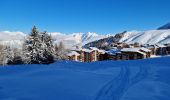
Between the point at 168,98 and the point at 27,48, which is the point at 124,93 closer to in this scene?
→ the point at 168,98

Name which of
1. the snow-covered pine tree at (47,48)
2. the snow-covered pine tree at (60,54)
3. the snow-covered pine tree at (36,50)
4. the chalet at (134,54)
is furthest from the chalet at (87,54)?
the snow-covered pine tree at (36,50)

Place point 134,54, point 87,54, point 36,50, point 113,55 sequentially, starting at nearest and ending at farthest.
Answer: point 36,50 → point 134,54 → point 113,55 → point 87,54

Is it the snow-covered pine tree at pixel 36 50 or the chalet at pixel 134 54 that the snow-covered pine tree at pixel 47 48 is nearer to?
the snow-covered pine tree at pixel 36 50

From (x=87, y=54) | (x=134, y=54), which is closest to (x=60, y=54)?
(x=134, y=54)

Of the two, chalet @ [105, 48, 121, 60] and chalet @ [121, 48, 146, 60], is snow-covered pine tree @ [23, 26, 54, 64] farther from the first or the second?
chalet @ [105, 48, 121, 60]

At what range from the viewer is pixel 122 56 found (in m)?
91.4

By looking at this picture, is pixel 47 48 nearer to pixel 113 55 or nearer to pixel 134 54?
pixel 134 54

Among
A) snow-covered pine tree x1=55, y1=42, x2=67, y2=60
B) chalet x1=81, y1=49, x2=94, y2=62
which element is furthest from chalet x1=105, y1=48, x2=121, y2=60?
snow-covered pine tree x1=55, y1=42, x2=67, y2=60

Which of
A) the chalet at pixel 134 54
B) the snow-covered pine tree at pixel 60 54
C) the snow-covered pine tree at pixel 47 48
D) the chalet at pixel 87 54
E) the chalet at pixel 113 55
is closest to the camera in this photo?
the snow-covered pine tree at pixel 47 48

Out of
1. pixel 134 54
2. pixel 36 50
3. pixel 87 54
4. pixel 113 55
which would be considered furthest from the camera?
pixel 87 54

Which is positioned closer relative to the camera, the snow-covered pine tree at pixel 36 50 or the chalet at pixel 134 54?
the snow-covered pine tree at pixel 36 50

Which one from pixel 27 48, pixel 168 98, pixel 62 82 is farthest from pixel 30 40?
pixel 168 98

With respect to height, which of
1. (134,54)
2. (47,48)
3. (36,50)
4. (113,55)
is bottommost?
(113,55)

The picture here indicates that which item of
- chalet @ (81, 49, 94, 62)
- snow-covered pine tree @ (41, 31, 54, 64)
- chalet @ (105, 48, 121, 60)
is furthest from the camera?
chalet @ (81, 49, 94, 62)
